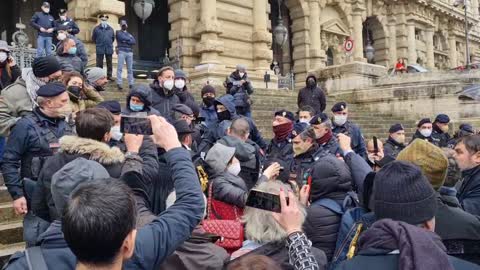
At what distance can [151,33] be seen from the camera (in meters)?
21.4

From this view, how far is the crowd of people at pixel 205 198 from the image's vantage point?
193cm

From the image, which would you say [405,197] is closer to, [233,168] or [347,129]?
[233,168]

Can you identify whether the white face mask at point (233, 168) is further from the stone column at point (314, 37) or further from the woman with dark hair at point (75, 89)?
the stone column at point (314, 37)

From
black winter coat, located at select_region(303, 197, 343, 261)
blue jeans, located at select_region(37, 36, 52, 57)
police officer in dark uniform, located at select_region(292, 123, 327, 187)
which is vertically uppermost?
blue jeans, located at select_region(37, 36, 52, 57)

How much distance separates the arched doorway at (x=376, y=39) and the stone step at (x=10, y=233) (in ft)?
88.3

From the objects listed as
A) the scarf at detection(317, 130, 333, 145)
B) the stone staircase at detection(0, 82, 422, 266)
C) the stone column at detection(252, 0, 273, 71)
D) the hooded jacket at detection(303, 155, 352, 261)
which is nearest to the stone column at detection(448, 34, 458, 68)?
the stone column at detection(252, 0, 273, 71)

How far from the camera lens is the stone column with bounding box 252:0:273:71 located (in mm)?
19312

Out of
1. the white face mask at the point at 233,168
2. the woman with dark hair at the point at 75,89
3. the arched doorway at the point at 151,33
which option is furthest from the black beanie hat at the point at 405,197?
the arched doorway at the point at 151,33

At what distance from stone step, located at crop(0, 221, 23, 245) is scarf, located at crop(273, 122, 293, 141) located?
330 centimetres

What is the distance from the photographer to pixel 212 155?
423cm

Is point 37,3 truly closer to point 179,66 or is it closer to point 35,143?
point 179,66

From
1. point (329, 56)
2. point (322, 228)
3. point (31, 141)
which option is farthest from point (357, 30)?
point (322, 228)

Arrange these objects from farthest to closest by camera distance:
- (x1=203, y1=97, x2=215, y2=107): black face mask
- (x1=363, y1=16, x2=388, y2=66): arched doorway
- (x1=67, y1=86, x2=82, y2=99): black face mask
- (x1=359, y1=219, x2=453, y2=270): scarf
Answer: (x1=363, y1=16, x2=388, y2=66): arched doorway < (x1=203, y1=97, x2=215, y2=107): black face mask < (x1=67, y1=86, x2=82, y2=99): black face mask < (x1=359, y1=219, x2=453, y2=270): scarf

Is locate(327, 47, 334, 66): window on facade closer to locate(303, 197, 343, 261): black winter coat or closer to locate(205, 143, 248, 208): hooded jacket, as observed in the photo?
locate(205, 143, 248, 208): hooded jacket
